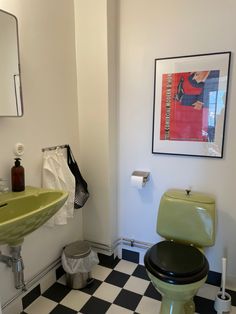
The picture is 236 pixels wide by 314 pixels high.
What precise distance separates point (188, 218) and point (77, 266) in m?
0.90

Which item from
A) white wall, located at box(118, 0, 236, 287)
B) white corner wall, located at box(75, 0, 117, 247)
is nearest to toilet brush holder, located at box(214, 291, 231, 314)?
white wall, located at box(118, 0, 236, 287)

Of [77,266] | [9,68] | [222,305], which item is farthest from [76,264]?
[9,68]

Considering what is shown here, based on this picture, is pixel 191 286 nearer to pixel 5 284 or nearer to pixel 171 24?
pixel 5 284

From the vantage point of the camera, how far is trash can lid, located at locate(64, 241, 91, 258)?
1825 mm

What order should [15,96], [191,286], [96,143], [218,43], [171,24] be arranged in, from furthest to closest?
1. [96,143]
2. [171,24]
3. [218,43]
4. [15,96]
5. [191,286]

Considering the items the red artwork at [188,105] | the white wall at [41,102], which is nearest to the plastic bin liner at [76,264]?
the white wall at [41,102]

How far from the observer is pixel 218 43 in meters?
1.63

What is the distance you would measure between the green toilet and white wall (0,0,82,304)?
2.61ft

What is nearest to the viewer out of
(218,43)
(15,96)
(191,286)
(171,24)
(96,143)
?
(191,286)

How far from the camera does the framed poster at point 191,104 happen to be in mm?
1656

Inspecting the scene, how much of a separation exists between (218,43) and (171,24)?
371mm

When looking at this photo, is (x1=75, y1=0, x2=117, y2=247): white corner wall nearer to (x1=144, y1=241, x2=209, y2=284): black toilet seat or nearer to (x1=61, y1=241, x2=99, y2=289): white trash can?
(x1=61, y1=241, x2=99, y2=289): white trash can

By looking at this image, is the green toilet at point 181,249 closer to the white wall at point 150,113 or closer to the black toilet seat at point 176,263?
the black toilet seat at point 176,263

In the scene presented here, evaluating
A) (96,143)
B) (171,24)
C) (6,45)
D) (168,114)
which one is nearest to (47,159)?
(96,143)
